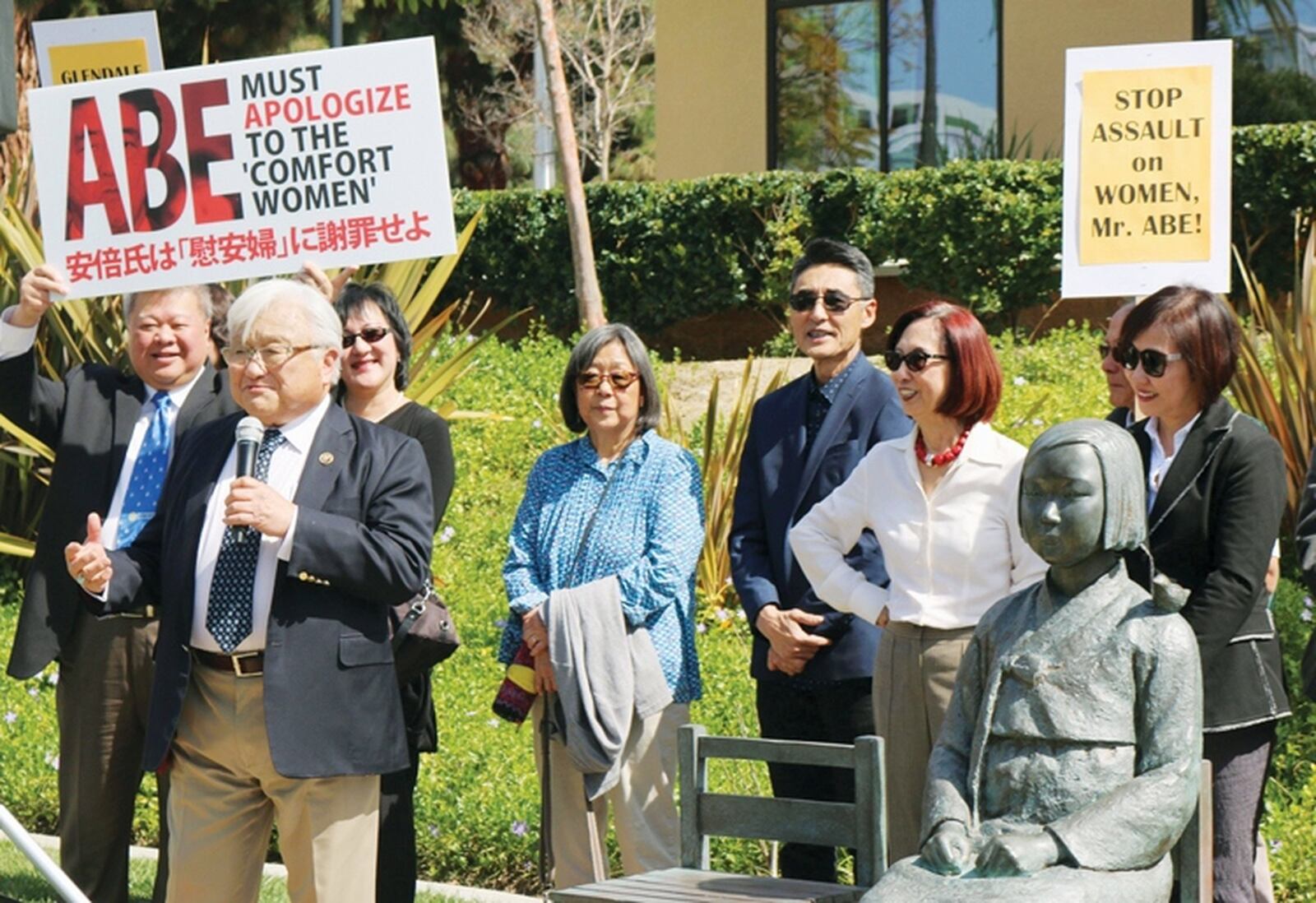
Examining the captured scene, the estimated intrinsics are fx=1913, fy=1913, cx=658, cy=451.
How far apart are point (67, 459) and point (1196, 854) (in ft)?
11.7

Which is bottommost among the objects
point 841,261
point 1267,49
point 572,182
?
point 841,261

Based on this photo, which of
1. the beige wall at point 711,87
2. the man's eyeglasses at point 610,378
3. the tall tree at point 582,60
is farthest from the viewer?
the tall tree at point 582,60

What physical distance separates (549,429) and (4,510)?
373cm

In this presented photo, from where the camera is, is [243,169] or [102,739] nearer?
[102,739]

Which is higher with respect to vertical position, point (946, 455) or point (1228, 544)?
point (946, 455)

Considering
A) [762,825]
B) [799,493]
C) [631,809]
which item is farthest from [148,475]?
[762,825]

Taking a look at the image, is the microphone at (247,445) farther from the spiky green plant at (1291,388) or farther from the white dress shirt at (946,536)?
the spiky green plant at (1291,388)

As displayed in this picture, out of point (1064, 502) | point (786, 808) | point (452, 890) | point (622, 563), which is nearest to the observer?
point (1064, 502)

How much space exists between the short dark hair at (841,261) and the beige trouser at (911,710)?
4.19ft

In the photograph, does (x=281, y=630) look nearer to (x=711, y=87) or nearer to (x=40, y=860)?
(x=40, y=860)

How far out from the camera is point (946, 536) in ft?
15.6

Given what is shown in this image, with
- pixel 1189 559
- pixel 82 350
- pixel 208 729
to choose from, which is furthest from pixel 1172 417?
pixel 82 350

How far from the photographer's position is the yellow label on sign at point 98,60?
28.9 ft

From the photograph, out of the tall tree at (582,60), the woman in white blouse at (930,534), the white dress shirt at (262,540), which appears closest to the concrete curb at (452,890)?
the white dress shirt at (262,540)
